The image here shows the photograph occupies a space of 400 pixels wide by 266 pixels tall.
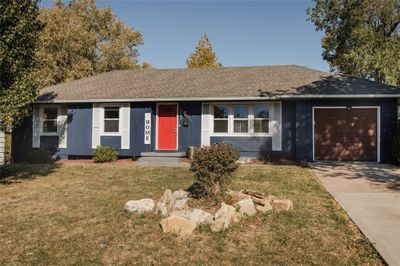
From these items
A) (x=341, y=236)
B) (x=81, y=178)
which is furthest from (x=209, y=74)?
(x=341, y=236)

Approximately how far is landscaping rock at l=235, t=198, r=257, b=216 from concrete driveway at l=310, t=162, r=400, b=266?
1.86 m

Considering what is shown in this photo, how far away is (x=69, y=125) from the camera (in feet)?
59.1

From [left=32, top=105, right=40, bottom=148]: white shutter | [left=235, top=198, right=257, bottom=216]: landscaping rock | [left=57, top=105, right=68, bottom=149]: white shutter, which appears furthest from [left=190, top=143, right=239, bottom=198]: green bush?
[left=32, top=105, right=40, bottom=148]: white shutter

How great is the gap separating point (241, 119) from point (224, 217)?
1088cm

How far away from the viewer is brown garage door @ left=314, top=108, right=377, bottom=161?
Answer: 15352 millimetres

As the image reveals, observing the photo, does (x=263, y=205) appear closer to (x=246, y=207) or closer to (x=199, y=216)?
(x=246, y=207)

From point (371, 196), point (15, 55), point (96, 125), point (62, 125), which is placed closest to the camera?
Result: point (371, 196)

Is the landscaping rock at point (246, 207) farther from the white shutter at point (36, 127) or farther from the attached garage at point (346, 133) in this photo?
the white shutter at point (36, 127)

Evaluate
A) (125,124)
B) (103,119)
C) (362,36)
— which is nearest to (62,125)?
(103,119)

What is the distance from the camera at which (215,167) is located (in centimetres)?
680

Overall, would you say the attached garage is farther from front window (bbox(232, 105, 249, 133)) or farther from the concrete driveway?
front window (bbox(232, 105, 249, 133))

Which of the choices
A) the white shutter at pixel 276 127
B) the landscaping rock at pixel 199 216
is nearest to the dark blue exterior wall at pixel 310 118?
the white shutter at pixel 276 127

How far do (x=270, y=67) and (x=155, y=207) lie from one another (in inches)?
611

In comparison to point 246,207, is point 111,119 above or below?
above
